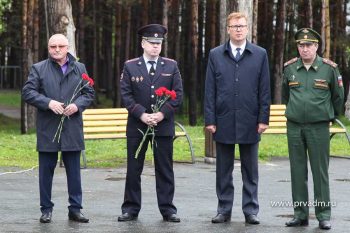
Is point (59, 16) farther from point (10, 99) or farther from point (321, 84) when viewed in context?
point (10, 99)

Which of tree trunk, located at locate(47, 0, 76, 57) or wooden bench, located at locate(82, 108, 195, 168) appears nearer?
wooden bench, located at locate(82, 108, 195, 168)

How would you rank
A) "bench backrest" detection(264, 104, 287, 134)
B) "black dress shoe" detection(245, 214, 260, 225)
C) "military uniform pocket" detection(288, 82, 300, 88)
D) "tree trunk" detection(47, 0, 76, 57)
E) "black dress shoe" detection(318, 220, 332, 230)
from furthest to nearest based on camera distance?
1. "bench backrest" detection(264, 104, 287, 134)
2. "tree trunk" detection(47, 0, 76, 57)
3. "black dress shoe" detection(245, 214, 260, 225)
4. "military uniform pocket" detection(288, 82, 300, 88)
5. "black dress shoe" detection(318, 220, 332, 230)

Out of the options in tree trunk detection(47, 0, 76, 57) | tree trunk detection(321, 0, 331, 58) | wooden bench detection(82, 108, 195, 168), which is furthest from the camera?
tree trunk detection(321, 0, 331, 58)

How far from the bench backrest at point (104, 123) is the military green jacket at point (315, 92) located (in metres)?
7.09

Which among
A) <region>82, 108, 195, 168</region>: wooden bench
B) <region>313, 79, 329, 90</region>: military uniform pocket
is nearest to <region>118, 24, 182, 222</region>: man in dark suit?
<region>313, 79, 329, 90</region>: military uniform pocket

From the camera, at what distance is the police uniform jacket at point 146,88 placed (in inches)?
418

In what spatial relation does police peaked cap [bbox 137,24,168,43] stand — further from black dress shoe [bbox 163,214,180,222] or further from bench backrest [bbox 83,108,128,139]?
bench backrest [bbox 83,108,128,139]

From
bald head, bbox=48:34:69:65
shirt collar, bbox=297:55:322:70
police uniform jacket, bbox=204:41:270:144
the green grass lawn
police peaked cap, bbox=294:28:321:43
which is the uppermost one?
police peaked cap, bbox=294:28:321:43

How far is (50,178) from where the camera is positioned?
34.9 feet

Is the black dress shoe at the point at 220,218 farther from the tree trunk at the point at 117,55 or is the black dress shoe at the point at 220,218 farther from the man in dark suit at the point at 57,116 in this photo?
the tree trunk at the point at 117,55

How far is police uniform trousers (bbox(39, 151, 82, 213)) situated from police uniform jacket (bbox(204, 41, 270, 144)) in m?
1.49

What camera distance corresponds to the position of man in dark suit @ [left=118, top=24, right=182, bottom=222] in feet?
34.6

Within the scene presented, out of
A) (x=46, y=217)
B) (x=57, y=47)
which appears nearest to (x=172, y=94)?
(x=57, y=47)

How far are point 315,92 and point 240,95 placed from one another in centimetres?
79
